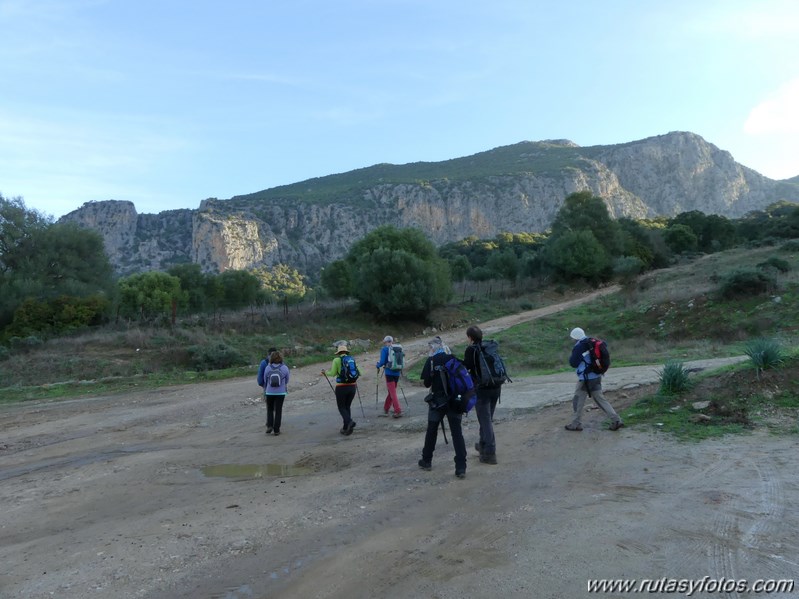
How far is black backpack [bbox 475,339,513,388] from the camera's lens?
296 inches

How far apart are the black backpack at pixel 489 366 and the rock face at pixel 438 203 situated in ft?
355

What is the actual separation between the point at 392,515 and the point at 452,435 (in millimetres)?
1569

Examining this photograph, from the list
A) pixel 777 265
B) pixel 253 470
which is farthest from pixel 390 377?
pixel 777 265

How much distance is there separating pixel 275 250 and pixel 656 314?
113 meters

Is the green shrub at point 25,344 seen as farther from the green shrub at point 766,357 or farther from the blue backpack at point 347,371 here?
the green shrub at point 766,357

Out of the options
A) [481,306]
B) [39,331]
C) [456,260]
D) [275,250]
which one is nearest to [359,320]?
[481,306]

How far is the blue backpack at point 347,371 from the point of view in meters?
9.95

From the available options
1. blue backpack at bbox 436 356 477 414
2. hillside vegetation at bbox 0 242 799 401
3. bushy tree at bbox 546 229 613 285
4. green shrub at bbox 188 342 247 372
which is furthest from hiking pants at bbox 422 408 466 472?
bushy tree at bbox 546 229 613 285

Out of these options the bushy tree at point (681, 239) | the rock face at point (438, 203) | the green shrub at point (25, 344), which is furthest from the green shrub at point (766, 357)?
the rock face at point (438, 203)

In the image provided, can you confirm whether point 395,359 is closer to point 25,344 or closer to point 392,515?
point 392,515

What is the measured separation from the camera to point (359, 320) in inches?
1458

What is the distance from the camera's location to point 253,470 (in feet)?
26.9

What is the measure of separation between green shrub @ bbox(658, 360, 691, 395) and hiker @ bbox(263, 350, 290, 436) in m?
6.86

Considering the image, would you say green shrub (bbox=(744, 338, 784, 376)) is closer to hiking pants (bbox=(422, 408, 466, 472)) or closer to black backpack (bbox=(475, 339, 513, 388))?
black backpack (bbox=(475, 339, 513, 388))
